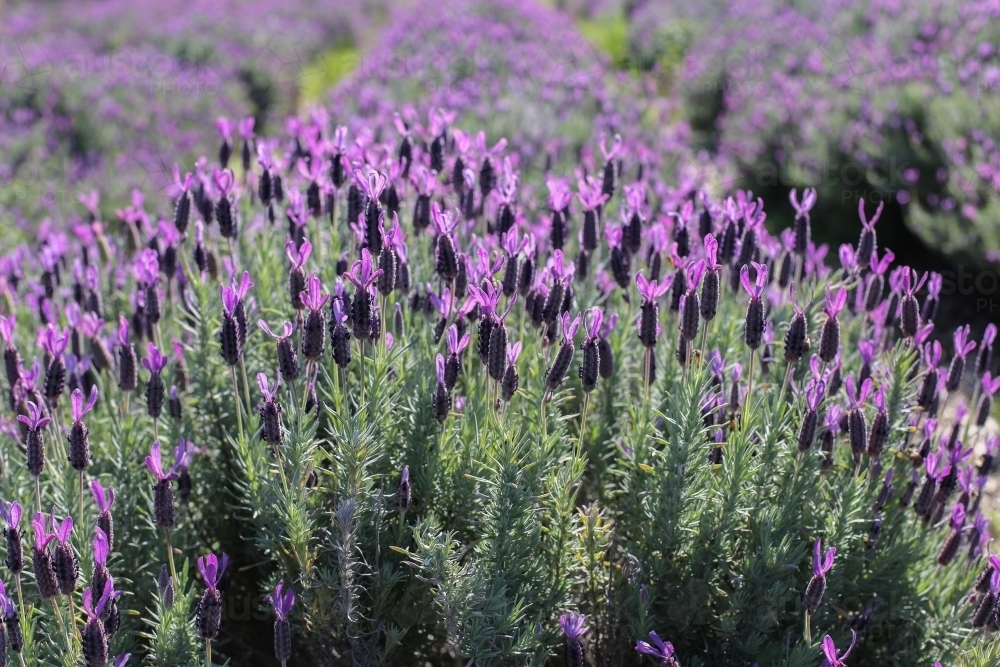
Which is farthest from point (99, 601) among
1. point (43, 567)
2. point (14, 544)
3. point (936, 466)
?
point (936, 466)

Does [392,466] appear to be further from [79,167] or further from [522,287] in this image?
[79,167]

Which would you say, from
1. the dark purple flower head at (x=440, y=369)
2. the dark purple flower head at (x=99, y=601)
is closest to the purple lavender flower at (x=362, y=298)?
the dark purple flower head at (x=440, y=369)

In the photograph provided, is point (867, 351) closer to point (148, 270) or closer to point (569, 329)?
point (569, 329)

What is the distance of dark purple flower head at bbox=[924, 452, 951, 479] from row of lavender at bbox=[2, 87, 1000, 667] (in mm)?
18

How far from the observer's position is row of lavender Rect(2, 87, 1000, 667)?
2.11 meters

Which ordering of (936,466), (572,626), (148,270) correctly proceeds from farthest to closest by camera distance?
(148,270)
(936,466)
(572,626)

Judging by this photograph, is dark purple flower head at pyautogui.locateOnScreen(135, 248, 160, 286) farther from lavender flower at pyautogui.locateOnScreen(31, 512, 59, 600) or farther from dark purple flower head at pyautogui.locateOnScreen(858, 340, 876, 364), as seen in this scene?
dark purple flower head at pyautogui.locateOnScreen(858, 340, 876, 364)

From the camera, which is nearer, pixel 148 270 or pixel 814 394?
pixel 814 394

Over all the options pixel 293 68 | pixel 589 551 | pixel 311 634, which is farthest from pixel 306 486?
pixel 293 68

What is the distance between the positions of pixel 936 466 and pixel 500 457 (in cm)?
121

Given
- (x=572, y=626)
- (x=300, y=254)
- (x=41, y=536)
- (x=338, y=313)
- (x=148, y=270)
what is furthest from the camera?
(x=148, y=270)

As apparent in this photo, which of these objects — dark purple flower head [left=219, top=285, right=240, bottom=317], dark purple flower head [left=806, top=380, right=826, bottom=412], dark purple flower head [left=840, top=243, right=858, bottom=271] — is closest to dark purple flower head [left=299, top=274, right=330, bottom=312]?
dark purple flower head [left=219, top=285, right=240, bottom=317]

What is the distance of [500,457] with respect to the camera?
219cm

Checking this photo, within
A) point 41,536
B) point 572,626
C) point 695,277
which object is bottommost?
point 572,626
